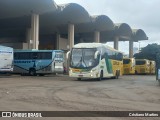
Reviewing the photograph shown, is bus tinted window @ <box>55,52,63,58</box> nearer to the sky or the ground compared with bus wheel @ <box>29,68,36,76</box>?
nearer to the sky

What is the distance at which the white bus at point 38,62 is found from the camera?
38.0 meters

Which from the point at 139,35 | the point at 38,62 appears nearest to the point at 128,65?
the point at 38,62

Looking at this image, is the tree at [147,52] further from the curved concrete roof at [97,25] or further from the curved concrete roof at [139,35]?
the curved concrete roof at [97,25]

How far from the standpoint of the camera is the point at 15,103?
13.0 m

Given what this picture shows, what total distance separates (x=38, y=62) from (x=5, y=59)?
4481 millimetres

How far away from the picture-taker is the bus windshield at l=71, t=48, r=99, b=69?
1140 inches

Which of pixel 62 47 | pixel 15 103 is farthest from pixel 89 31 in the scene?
pixel 15 103

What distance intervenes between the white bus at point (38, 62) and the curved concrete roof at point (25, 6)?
6.84m

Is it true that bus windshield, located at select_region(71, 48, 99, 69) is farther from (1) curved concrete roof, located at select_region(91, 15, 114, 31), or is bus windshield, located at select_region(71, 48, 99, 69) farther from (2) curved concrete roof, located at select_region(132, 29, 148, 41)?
(2) curved concrete roof, located at select_region(132, 29, 148, 41)

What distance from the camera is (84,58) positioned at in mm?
29062

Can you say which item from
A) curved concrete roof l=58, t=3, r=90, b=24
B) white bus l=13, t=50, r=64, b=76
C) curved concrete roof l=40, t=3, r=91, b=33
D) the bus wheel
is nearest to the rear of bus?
white bus l=13, t=50, r=64, b=76

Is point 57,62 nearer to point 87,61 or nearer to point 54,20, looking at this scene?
point 87,61

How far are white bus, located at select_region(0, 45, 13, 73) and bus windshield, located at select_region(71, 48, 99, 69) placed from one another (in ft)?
26.9

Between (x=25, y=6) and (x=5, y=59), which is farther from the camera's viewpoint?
(x=25, y=6)
